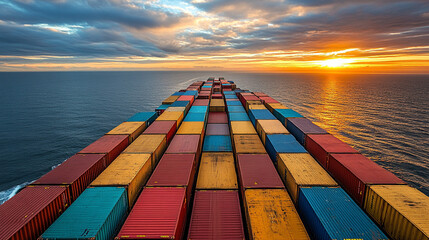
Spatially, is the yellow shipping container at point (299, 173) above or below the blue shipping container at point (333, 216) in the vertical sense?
above

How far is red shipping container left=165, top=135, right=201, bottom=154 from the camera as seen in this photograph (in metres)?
21.2

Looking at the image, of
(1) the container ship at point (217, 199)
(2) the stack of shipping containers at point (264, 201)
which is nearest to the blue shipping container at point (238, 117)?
(1) the container ship at point (217, 199)

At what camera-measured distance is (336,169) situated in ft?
61.8

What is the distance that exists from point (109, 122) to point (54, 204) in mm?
48303

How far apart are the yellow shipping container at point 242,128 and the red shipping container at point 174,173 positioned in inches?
394

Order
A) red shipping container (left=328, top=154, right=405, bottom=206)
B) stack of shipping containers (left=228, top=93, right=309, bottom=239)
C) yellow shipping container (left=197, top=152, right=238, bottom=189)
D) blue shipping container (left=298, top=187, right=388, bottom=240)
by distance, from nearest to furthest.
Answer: blue shipping container (left=298, top=187, right=388, bottom=240), stack of shipping containers (left=228, top=93, right=309, bottom=239), red shipping container (left=328, top=154, right=405, bottom=206), yellow shipping container (left=197, top=152, right=238, bottom=189)

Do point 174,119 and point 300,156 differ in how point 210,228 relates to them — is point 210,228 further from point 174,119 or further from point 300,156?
point 174,119

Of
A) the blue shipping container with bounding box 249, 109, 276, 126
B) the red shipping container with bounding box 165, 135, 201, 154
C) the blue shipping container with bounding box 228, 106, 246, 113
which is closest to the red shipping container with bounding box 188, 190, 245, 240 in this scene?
the red shipping container with bounding box 165, 135, 201, 154

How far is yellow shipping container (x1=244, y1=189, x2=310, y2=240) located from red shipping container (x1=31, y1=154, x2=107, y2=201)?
13303 millimetres

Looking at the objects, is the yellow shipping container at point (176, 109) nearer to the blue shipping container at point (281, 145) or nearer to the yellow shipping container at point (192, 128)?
the yellow shipping container at point (192, 128)

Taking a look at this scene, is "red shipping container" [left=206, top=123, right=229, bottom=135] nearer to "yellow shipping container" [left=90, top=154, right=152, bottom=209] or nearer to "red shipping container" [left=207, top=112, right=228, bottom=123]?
"red shipping container" [left=207, top=112, right=228, bottom=123]

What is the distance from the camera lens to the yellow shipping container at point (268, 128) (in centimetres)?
2658

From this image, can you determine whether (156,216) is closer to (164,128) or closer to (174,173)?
(174,173)

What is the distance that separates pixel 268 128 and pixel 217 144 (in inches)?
314
